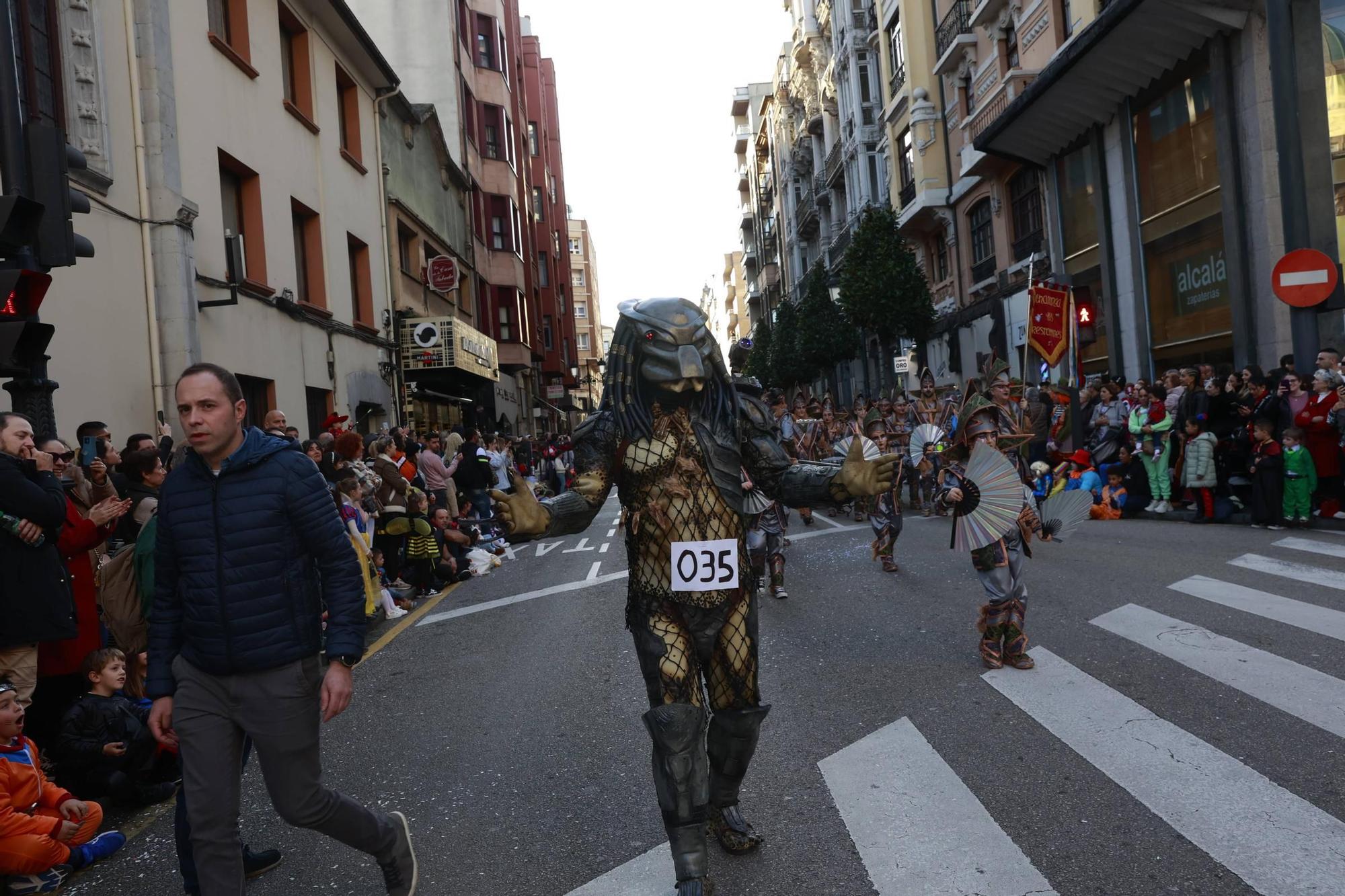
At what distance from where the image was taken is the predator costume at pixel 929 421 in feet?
25.0

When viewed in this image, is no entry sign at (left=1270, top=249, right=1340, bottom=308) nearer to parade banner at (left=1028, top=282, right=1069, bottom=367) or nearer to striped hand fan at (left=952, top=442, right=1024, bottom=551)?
parade banner at (left=1028, top=282, right=1069, bottom=367)

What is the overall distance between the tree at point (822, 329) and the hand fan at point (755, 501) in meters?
35.5

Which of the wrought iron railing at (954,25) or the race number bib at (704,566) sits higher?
the wrought iron railing at (954,25)

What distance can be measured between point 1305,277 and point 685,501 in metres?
10.3

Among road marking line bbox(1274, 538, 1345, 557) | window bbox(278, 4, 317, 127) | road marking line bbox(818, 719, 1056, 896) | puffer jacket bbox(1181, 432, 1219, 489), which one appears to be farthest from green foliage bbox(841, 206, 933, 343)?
road marking line bbox(818, 719, 1056, 896)

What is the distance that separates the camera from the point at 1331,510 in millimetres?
11664

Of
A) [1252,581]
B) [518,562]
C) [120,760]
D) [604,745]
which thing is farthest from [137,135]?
[1252,581]

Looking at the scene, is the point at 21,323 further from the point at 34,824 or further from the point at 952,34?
the point at 952,34

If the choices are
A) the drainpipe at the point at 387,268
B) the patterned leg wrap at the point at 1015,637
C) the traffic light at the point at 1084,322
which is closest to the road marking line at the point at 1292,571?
the patterned leg wrap at the point at 1015,637

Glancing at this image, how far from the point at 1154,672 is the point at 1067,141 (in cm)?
1992

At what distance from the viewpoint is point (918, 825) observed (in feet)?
13.5

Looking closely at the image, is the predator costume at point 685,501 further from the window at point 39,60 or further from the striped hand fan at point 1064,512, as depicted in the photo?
the window at point 39,60

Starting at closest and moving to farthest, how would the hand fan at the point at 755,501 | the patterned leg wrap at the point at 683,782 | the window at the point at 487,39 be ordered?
the patterned leg wrap at the point at 683,782, the hand fan at the point at 755,501, the window at the point at 487,39

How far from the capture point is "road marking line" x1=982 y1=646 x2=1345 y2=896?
11.7 ft
